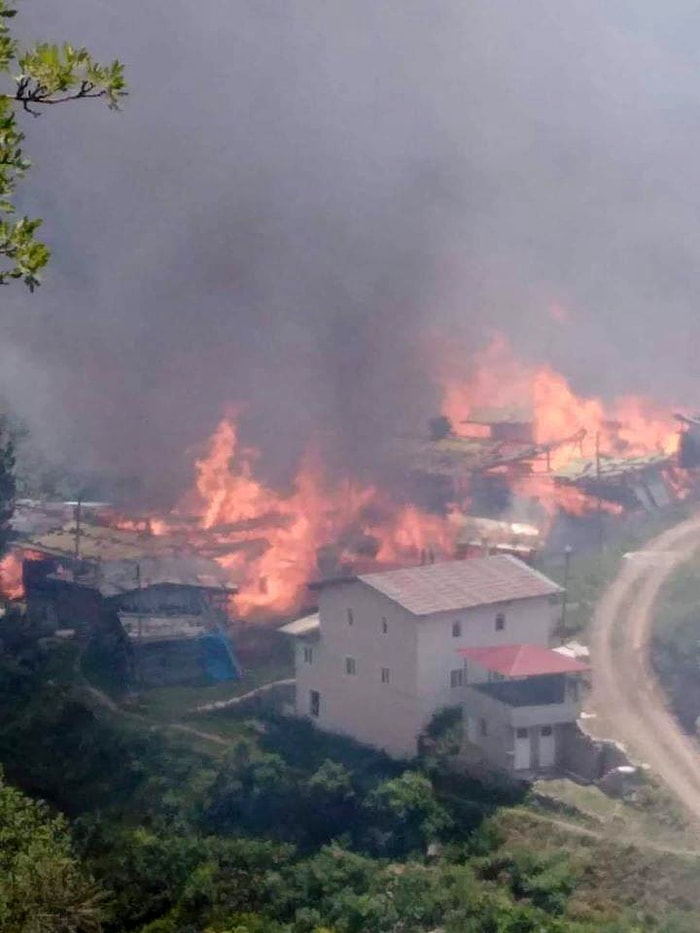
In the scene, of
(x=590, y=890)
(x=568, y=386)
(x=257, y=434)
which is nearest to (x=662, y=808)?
(x=590, y=890)

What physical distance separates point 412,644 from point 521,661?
252 centimetres

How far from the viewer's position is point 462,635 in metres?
30.3

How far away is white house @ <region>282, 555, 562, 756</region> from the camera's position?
2948 centimetres

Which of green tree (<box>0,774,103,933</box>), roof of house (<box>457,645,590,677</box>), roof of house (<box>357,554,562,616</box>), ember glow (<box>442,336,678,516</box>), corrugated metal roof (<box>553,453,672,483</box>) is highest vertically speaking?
ember glow (<box>442,336,678,516</box>)

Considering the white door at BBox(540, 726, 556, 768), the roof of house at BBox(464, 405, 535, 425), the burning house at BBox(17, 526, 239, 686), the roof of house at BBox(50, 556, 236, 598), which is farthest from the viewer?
the roof of house at BBox(464, 405, 535, 425)

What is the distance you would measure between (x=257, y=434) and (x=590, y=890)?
2918cm

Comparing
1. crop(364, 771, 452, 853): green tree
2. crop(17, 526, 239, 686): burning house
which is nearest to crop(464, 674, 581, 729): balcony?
crop(364, 771, 452, 853): green tree

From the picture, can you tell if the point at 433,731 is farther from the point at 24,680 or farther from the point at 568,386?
the point at 568,386

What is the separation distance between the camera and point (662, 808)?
26.2m

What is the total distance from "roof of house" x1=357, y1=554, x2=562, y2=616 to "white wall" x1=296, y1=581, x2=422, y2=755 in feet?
1.52

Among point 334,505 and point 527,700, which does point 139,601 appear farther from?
point 527,700

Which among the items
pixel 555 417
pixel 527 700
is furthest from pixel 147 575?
pixel 555 417

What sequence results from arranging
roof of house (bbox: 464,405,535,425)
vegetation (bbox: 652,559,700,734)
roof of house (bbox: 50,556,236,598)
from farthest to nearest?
1. roof of house (bbox: 464,405,535,425)
2. roof of house (bbox: 50,556,236,598)
3. vegetation (bbox: 652,559,700,734)

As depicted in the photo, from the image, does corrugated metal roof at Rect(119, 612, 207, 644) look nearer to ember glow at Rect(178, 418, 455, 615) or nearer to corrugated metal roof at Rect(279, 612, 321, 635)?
corrugated metal roof at Rect(279, 612, 321, 635)
